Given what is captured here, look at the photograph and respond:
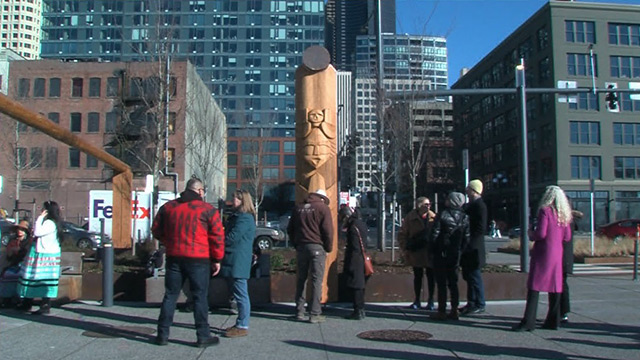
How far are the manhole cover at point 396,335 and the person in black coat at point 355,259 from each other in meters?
0.80

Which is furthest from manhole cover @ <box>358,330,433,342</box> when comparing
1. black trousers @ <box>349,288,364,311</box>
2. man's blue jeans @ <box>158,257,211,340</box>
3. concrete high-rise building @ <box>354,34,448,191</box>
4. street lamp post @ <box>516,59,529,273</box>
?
concrete high-rise building @ <box>354,34,448,191</box>

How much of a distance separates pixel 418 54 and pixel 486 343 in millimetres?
15371

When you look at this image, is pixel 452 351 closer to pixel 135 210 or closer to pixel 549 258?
pixel 549 258

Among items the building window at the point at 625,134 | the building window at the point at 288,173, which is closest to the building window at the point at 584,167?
the building window at the point at 625,134

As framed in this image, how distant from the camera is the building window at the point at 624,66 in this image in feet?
185

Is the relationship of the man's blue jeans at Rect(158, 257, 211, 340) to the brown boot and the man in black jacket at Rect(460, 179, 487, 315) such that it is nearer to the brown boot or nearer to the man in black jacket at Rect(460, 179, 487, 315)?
the brown boot

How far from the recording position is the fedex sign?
1745 centimetres

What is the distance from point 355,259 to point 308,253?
0.74m

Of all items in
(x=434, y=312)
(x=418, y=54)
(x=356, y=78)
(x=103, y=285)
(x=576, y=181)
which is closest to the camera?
(x=434, y=312)

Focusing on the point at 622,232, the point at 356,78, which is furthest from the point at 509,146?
the point at 356,78

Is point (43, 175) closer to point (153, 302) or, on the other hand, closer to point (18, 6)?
point (153, 302)

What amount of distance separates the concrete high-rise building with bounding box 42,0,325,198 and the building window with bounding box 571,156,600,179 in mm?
50922

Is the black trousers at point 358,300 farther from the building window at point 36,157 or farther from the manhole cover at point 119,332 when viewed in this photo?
the building window at point 36,157

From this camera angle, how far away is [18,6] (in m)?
194
